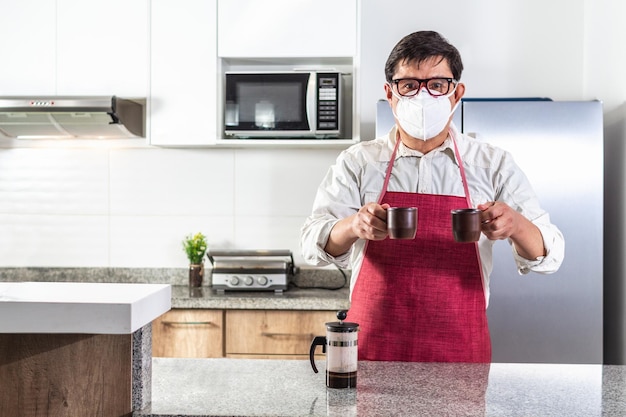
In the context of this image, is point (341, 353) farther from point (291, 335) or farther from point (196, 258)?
point (196, 258)

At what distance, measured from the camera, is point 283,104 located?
10.7 ft

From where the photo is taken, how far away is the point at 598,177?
295cm

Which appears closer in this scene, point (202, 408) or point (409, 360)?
point (202, 408)

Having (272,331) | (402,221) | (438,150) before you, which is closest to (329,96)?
(272,331)

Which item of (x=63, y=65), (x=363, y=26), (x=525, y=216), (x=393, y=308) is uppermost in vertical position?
(x=363, y=26)

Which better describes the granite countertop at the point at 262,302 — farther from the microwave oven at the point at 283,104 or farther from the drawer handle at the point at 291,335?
the microwave oven at the point at 283,104

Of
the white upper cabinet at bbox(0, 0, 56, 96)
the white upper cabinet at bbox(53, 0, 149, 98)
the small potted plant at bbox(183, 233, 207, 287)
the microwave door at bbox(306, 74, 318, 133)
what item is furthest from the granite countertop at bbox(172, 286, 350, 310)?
the white upper cabinet at bbox(0, 0, 56, 96)

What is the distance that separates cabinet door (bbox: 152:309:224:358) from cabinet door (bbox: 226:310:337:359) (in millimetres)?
53

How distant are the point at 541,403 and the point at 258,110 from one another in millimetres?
2111

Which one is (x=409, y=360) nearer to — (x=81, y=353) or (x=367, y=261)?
(x=367, y=261)

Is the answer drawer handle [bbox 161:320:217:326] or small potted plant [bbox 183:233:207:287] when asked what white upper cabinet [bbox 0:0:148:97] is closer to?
small potted plant [bbox 183:233:207:287]

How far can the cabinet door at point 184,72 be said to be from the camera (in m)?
3.29

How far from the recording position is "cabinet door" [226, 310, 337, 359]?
10.1ft

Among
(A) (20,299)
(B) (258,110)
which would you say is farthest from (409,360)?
(B) (258,110)
